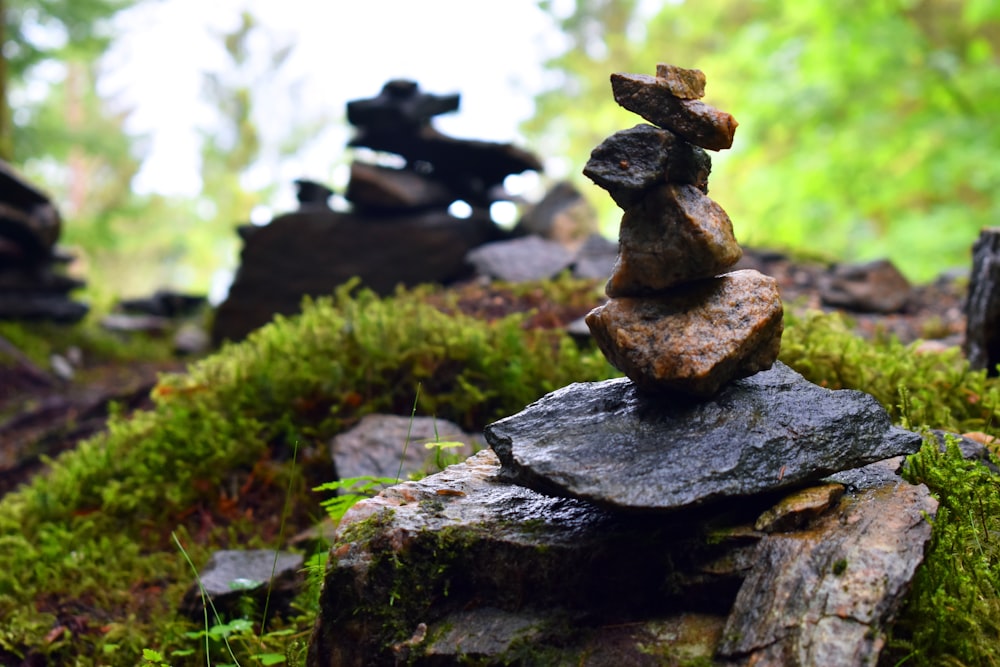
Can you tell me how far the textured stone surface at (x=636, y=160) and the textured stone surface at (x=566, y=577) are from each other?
1134 mm

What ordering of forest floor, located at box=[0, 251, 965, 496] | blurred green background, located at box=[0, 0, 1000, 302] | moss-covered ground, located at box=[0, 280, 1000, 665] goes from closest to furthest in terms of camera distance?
1. moss-covered ground, located at box=[0, 280, 1000, 665]
2. forest floor, located at box=[0, 251, 965, 496]
3. blurred green background, located at box=[0, 0, 1000, 302]

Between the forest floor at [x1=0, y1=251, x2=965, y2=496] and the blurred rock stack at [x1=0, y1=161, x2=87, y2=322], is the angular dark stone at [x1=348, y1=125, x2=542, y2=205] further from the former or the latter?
the blurred rock stack at [x1=0, y1=161, x2=87, y2=322]

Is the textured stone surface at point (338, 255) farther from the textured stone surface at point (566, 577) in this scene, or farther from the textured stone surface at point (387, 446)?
the textured stone surface at point (566, 577)

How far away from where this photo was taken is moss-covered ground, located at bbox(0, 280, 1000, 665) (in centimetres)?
346

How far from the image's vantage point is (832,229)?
1759cm

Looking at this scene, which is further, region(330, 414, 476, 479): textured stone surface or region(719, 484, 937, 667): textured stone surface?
region(330, 414, 476, 479): textured stone surface

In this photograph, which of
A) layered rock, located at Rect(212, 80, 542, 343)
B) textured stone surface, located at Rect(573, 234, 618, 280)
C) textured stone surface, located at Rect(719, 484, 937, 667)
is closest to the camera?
textured stone surface, located at Rect(719, 484, 937, 667)

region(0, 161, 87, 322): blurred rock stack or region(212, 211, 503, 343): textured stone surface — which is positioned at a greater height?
Result: region(212, 211, 503, 343): textured stone surface

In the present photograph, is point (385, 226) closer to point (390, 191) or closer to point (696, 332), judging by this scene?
point (390, 191)

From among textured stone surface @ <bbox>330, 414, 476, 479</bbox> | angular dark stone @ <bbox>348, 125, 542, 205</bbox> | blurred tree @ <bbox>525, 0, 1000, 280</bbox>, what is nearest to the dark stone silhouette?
textured stone surface @ <bbox>330, 414, 476, 479</bbox>

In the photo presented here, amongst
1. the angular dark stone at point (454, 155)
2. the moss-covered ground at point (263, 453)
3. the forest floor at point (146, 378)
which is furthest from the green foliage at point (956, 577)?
the angular dark stone at point (454, 155)

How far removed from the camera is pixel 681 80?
2.49 meters

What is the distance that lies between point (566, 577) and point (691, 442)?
0.61 meters

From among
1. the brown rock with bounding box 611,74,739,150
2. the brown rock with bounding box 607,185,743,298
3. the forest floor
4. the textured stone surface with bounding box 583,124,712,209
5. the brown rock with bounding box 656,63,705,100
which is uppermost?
the brown rock with bounding box 656,63,705,100
